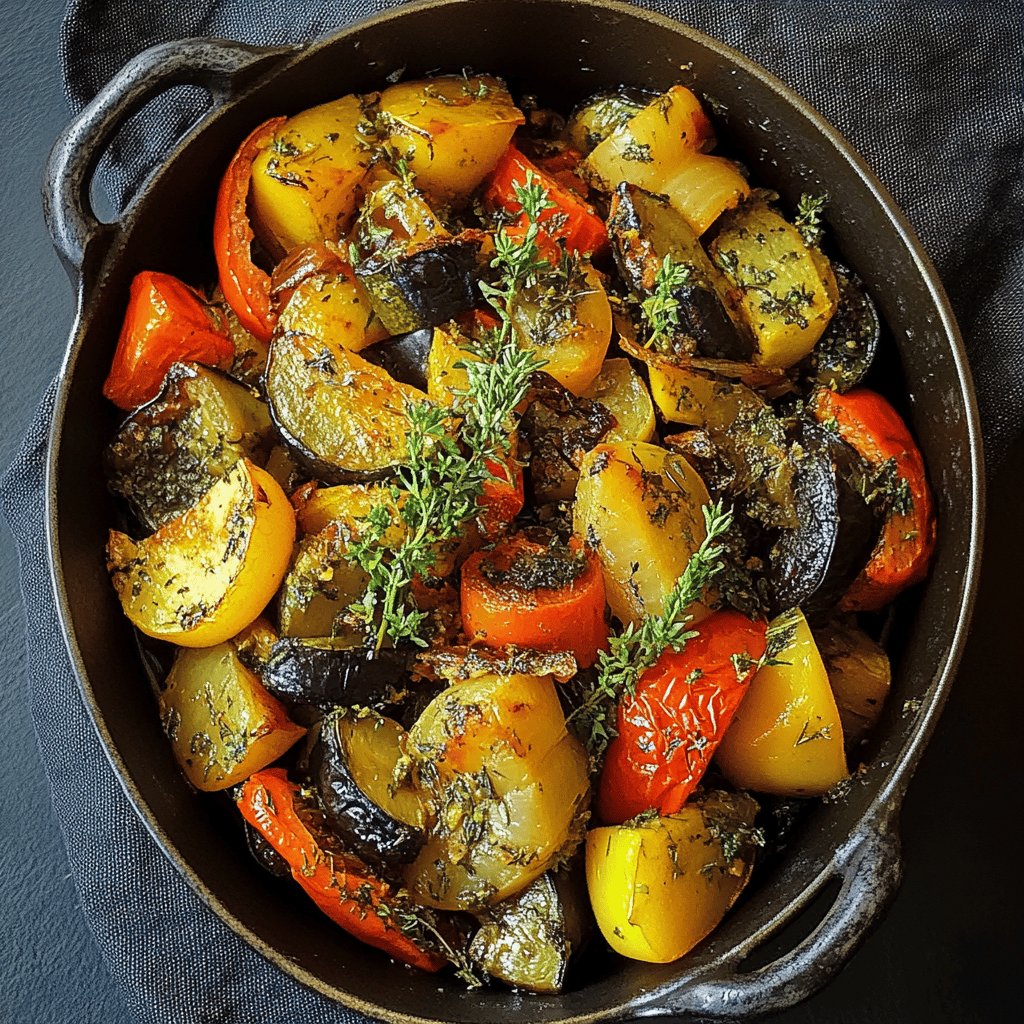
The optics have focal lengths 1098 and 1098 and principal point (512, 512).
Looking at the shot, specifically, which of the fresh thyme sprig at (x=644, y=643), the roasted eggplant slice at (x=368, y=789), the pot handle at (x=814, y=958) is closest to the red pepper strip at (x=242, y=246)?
the roasted eggplant slice at (x=368, y=789)

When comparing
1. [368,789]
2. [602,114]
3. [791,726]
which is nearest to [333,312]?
[602,114]

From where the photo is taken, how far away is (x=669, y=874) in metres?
1.76

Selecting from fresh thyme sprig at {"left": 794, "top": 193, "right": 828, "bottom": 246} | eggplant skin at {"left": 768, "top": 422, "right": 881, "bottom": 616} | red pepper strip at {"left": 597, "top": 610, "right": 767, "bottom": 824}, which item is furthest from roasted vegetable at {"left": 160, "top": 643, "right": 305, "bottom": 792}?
fresh thyme sprig at {"left": 794, "top": 193, "right": 828, "bottom": 246}

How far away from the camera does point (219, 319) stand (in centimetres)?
207

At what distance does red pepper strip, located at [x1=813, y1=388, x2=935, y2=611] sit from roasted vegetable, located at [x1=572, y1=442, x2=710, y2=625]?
1.21 ft

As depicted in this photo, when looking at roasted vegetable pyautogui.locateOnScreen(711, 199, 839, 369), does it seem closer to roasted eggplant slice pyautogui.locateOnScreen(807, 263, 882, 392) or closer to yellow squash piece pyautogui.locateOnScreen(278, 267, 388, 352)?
roasted eggplant slice pyautogui.locateOnScreen(807, 263, 882, 392)

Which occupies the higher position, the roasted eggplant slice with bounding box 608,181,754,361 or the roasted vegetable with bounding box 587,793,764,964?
the roasted eggplant slice with bounding box 608,181,754,361

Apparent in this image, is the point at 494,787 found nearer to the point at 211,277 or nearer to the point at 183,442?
the point at 183,442

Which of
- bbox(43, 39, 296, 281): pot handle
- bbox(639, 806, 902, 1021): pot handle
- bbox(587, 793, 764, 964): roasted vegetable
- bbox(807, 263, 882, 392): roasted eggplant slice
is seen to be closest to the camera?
bbox(639, 806, 902, 1021): pot handle

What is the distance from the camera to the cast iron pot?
1.77 metres

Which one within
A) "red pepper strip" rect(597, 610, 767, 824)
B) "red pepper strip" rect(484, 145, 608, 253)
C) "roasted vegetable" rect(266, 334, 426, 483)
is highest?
"red pepper strip" rect(484, 145, 608, 253)

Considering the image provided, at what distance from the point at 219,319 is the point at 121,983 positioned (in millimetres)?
1393

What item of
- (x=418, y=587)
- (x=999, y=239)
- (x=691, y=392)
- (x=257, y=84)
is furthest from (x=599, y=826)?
(x=999, y=239)

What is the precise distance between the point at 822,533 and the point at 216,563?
1008mm
